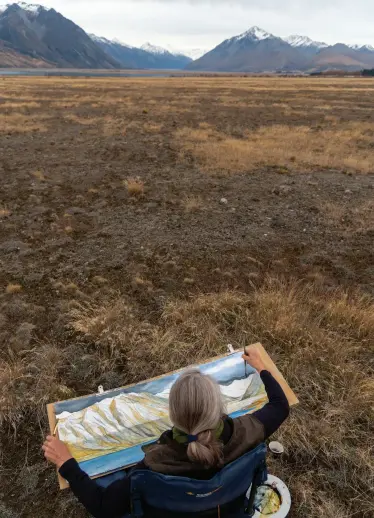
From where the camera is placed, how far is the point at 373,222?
8445mm

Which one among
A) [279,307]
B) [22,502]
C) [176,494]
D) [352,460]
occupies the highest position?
[176,494]

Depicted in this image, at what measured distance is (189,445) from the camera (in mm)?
1731

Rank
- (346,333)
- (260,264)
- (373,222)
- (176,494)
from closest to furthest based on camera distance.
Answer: (176,494)
(346,333)
(260,264)
(373,222)

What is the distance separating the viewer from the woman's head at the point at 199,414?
174cm

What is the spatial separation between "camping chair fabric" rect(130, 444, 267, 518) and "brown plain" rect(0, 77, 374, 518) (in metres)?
1.41

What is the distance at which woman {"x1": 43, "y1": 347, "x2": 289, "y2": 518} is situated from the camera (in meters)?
1.75

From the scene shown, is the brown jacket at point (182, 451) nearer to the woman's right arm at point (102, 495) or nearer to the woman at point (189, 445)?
the woman at point (189, 445)

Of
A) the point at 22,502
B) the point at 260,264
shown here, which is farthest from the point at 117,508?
the point at 260,264

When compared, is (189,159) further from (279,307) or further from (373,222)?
(279,307)

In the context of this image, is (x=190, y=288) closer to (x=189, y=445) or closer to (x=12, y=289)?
(x=12, y=289)

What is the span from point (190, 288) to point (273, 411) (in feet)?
11.9

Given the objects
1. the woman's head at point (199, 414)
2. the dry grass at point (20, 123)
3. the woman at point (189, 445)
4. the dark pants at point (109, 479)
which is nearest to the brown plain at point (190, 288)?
the dark pants at point (109, 479)

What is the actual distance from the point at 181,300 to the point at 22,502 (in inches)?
125

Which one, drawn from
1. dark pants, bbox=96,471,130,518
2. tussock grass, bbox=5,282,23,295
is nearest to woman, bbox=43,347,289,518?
dark pants, bbox=96,471,130,518
